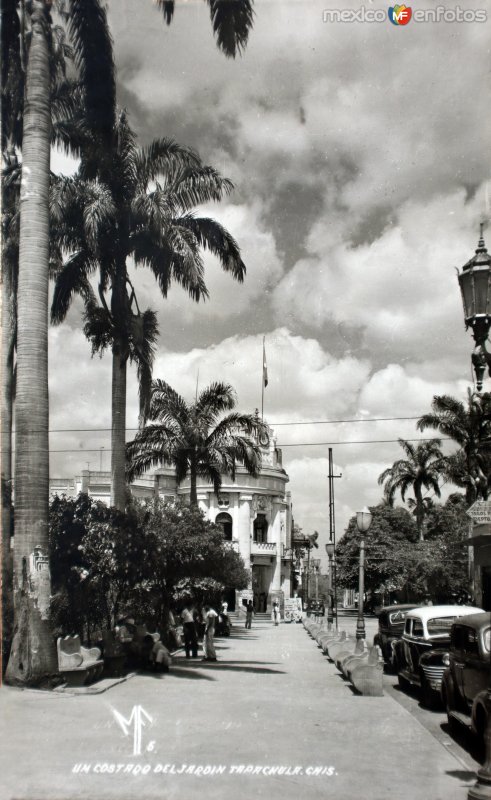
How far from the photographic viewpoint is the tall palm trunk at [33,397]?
12672mm

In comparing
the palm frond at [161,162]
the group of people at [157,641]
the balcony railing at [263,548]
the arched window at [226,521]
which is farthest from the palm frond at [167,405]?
the balcony railing at [263,548]

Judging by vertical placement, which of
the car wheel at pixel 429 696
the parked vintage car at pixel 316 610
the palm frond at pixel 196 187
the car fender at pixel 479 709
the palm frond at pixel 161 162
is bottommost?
the parked vintage car at pixel 316 610

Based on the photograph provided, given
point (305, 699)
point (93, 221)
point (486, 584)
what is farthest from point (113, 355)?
point (486, 584)

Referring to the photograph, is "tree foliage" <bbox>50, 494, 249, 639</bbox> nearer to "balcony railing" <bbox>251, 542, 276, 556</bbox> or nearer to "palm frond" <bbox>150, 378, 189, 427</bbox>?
"palm frond" <bbox>150, 378, 189, 427</bbox>

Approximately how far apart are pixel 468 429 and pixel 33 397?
76.8 ft

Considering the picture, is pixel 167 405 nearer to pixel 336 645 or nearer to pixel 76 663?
pixel 336 645

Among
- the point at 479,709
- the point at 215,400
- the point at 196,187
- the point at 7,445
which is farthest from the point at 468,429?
the point at 479,709

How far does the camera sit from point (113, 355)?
18.6 m

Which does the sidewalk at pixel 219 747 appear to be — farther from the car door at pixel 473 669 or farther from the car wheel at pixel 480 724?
the car door at pixel 473 669

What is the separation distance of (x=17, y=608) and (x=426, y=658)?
6.37m

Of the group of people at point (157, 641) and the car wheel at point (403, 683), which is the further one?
the group of people at point (157, 641)

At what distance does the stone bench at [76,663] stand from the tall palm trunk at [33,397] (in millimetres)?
729

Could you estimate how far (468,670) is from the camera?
9859mm

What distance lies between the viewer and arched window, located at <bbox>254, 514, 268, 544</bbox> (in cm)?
5841
